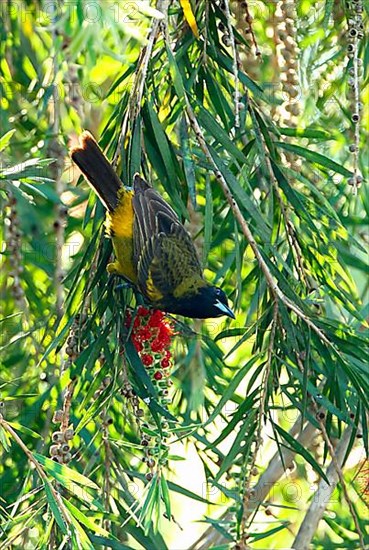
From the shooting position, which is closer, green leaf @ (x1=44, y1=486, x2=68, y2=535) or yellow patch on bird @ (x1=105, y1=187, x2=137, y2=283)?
green leaf @ (x1=44, y1=486, x2=68, y2=535)

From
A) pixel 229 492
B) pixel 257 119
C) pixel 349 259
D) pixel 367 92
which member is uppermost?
pixel 257 119

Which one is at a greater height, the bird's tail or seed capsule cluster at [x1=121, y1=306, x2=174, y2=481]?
the bird's tail

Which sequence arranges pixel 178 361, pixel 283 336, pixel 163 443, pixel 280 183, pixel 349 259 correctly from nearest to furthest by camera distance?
pixel 163 443, pixel 283 336, pixel 280 183, pixel 349 259, pixel 178 361

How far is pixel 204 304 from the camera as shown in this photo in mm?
2779

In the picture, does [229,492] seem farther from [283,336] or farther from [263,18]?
[263,18]

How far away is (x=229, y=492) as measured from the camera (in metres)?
2.53

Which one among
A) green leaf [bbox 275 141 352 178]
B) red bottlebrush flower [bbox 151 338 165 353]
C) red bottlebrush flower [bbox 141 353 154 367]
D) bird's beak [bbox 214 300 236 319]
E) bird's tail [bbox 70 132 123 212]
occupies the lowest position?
bird's beak [bbox 214 300 236 319]

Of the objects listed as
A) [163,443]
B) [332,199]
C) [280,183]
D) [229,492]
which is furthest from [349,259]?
[163,443]

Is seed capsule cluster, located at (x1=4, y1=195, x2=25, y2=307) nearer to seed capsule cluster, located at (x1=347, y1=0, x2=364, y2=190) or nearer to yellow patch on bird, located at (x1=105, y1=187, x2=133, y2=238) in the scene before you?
yellow patch on bird, located at (x1=105, y1=187, x2=133, y2=238)

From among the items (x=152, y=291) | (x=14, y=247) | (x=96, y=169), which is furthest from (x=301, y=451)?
(x=14, y=247)

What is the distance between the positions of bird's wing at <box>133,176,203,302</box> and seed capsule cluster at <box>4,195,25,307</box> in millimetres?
498

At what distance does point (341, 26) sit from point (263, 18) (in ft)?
1.01

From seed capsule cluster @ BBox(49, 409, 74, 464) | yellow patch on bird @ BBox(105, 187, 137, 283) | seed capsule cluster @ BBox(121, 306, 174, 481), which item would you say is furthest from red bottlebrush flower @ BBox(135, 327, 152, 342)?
seed capsule cluster @ BBox(49, 409, 74, 464)

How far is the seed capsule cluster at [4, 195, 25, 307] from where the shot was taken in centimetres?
305
